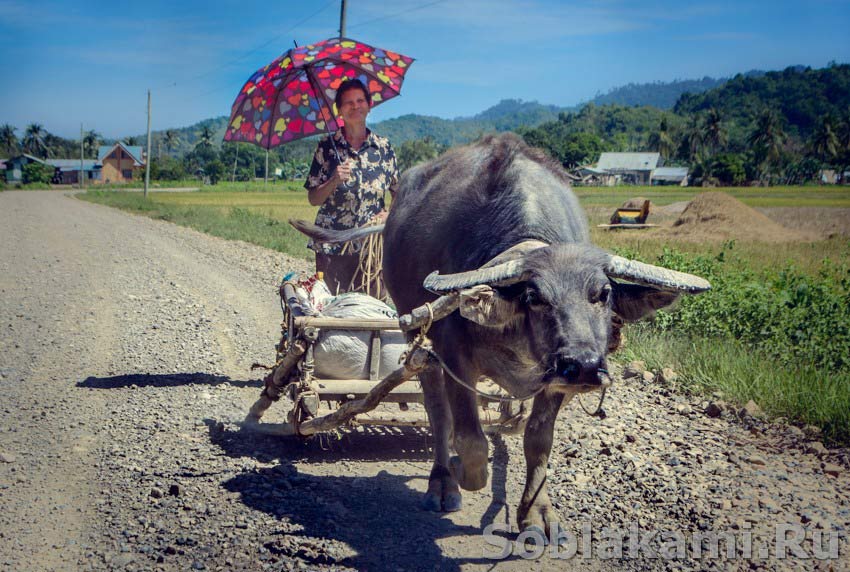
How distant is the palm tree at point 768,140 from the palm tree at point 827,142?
26.5ft

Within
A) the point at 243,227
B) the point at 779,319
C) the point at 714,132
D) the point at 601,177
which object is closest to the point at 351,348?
the point at 779,319

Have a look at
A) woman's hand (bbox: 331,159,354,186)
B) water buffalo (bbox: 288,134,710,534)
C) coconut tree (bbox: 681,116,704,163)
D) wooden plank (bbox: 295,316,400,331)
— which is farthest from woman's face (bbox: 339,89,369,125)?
coconut tree (bbox: 681,116,704,163)

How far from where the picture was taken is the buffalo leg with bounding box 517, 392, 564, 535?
3.67 m

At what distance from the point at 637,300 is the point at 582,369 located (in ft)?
2.21

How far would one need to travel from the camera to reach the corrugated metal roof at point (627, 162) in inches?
3309

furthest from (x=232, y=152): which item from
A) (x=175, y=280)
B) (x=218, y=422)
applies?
(x=218, y=422)

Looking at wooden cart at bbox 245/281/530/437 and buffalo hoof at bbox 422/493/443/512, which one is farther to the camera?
wooden cart at bbox 245/281/530/437

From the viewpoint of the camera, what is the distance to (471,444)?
12.1 feet

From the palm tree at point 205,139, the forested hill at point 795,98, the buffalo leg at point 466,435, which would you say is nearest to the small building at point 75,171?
the palm tree at point 205,139

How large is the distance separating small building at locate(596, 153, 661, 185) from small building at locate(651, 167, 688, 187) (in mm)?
711

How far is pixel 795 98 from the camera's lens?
7394 cm

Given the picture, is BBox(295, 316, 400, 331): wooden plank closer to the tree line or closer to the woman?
the woman

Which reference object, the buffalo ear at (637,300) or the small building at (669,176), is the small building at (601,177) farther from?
the buffalo ear at (637,300)

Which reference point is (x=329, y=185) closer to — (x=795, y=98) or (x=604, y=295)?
(x=604, y=295)
